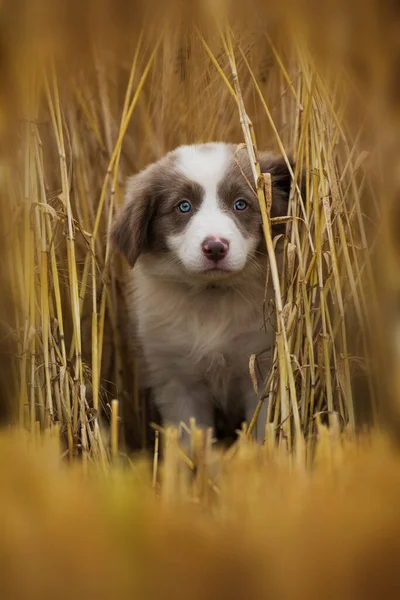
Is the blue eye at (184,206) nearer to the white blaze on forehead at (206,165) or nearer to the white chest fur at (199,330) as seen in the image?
the white blaze on forehead at (206,165)

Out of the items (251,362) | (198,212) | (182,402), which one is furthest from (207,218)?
(182,402)

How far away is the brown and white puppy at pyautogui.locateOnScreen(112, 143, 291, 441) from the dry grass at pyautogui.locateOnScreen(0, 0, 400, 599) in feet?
0.51

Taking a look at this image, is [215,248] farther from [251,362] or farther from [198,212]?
[251,362]

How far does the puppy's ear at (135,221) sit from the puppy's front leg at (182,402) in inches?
20.5

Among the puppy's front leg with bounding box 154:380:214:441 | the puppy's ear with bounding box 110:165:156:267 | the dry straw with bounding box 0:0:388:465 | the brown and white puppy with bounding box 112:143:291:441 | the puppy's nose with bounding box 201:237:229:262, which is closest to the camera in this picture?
the dry straw with bounding box 0:0:388:465

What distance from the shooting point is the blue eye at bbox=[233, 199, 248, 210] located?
2.64m

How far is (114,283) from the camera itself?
3.25 meters

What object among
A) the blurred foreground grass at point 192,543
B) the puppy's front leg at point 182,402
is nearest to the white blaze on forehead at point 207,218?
the puppy's front leg at point 182,402

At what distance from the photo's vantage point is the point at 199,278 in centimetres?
266

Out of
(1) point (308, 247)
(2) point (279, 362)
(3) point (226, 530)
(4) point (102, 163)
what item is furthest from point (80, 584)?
(4) point (102, 163)

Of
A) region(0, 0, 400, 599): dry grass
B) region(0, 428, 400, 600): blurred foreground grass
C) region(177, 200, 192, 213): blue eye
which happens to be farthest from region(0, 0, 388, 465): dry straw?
region(0, 428, 400, 600): blurred foreground grass

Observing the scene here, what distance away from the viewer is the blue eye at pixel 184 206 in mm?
2674

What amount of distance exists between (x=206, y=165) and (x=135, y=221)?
1.04ft

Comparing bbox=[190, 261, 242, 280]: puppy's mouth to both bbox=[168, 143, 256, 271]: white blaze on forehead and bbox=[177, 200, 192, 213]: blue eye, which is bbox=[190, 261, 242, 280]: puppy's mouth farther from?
bbox=[177, 200, 192, 213]: blue eye
